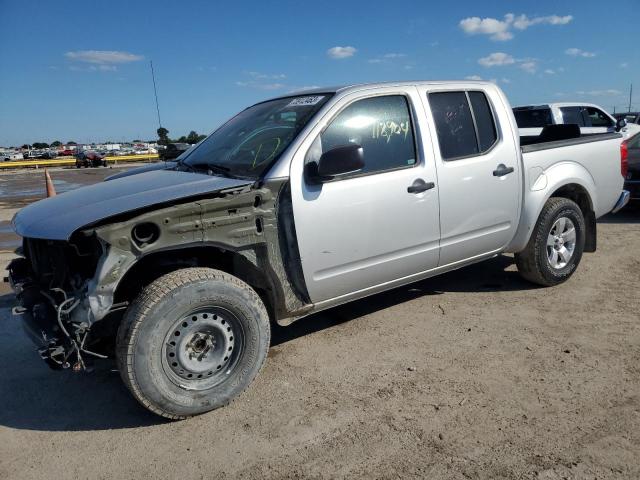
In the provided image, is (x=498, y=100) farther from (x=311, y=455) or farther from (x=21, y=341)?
(x=21, y=341)

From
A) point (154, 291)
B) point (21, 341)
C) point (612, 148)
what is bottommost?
point (21, 341)

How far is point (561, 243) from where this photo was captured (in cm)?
496

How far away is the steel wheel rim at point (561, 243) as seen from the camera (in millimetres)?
4871

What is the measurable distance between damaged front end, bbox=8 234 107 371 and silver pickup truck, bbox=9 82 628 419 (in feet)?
0.04

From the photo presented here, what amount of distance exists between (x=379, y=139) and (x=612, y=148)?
118 inches

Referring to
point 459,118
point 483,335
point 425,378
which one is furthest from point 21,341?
point 459,118

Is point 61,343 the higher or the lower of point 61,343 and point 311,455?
the higher

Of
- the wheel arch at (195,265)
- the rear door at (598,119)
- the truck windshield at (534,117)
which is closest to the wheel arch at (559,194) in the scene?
the wheel arch at (195,265)

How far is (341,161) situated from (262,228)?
0.65m

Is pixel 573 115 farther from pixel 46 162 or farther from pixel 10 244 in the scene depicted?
pixel 46 162

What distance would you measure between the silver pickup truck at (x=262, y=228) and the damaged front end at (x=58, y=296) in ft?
0.04

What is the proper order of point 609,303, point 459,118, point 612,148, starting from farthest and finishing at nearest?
point 612,148 < point 609,303 < point 459,118

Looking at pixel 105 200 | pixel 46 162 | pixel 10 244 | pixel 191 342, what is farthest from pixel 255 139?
pixel 46 162

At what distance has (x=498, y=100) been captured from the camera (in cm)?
453
